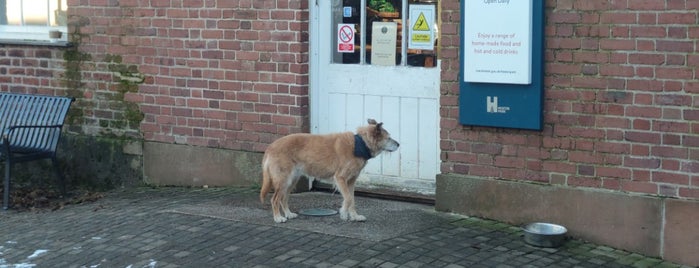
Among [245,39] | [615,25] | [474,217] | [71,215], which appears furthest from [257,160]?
[615,25]

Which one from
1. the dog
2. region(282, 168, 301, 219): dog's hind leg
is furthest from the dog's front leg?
region(282, 168, 301, 219): dog's hind leg

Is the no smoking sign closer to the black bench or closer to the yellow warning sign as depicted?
the yellow warning sign

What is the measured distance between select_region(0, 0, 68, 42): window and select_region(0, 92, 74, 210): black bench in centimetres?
69

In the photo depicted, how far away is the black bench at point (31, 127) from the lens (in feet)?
30.8

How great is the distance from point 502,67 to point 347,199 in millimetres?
1533

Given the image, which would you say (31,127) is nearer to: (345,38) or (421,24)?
(345,38)

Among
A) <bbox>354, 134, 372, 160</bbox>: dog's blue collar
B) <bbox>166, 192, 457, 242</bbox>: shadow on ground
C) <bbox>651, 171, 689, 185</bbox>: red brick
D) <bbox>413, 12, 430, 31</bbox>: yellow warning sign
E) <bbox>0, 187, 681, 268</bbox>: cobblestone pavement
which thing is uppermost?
<bbox>413, 12, 430, 31</bbox>: yellow warning sign

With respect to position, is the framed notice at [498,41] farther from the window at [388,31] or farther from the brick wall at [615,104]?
the window at [388,31]

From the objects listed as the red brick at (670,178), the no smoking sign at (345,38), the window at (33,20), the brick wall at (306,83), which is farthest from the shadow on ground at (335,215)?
the window at (33,20)

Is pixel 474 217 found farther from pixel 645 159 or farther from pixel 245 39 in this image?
pixel 245 39

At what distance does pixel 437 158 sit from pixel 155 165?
3.06m

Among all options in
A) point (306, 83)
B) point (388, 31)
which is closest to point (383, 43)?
point (388, 31)

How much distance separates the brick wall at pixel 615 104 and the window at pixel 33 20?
4.58 meters

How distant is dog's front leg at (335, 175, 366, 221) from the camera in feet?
24.7
